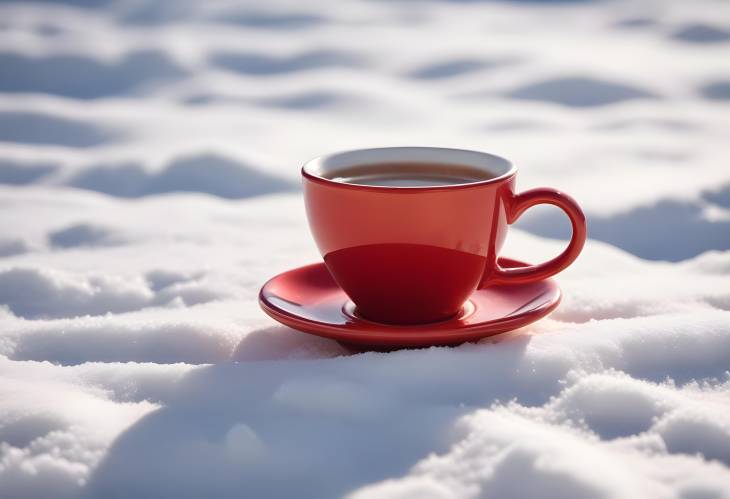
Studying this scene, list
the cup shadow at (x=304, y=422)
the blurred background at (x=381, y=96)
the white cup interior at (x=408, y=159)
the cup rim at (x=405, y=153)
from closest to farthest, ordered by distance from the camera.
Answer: the cup shadow at (x=304, y=422) → the cup rim at (x=405, y=153) → the white cup interior at (x=408, y=159) → the blurred background at (x=381, y=96)

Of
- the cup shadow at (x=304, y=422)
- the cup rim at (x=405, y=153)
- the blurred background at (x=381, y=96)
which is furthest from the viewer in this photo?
the blurred background at (x=381, y=96)

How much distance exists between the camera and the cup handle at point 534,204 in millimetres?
962

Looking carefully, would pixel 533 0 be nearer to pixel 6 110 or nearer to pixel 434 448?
pixel 6 110

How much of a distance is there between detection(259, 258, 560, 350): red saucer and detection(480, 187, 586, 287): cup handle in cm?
3

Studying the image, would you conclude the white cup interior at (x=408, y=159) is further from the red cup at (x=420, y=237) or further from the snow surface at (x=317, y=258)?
the snow surface at (x=317, y=258)

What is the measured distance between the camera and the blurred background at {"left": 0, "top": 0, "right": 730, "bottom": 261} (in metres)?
1.81

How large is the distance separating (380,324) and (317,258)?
0.42 metres

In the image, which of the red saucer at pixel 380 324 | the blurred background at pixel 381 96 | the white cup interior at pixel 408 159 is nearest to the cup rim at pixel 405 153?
the white cup interior at pixel 408 159

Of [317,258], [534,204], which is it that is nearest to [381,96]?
[317,258]

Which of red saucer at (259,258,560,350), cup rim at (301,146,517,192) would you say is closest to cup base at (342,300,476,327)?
red saucer at (259,258,560,350)

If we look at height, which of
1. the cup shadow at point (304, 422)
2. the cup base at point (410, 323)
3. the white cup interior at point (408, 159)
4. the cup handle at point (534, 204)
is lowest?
the cup shadow at point (304, 422)

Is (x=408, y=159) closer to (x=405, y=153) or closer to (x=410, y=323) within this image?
(x=405, y=153)

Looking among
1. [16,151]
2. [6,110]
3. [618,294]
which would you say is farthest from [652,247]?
[6,110]

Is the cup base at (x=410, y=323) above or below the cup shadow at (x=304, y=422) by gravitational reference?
above
